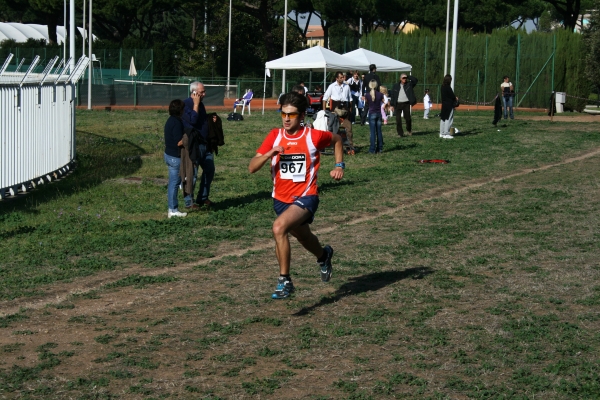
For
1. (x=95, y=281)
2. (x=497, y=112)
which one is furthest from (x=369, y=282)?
(x=497, y=112)

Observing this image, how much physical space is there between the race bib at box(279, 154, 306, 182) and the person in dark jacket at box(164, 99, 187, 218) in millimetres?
4885

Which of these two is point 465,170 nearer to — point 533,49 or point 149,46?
point 533,49

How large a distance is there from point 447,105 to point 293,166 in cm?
1711

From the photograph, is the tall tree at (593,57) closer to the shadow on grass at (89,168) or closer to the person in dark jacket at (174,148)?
the shadow on grass at (89,168)

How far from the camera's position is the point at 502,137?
81.9ft

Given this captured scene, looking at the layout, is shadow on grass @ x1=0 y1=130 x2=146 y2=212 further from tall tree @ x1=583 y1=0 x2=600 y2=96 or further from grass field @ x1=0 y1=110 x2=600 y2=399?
tall tree @ x1=583 y1=0 x2=600 y2=96

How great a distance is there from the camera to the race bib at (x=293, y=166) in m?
7.54

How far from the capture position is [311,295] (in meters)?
8.05

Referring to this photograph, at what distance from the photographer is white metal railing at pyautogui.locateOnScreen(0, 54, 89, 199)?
45.5 feet

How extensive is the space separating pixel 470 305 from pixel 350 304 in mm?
1058

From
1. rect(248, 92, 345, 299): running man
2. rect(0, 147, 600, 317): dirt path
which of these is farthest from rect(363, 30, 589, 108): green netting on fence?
rect(248, 92, 345, 299): running man

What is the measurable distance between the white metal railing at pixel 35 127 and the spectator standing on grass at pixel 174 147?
258cm

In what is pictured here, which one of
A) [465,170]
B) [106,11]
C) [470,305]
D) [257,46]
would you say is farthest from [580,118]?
[106,11]

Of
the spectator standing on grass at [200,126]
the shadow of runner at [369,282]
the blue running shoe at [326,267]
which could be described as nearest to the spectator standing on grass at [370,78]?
the spectator standing on grass at [200,126]
